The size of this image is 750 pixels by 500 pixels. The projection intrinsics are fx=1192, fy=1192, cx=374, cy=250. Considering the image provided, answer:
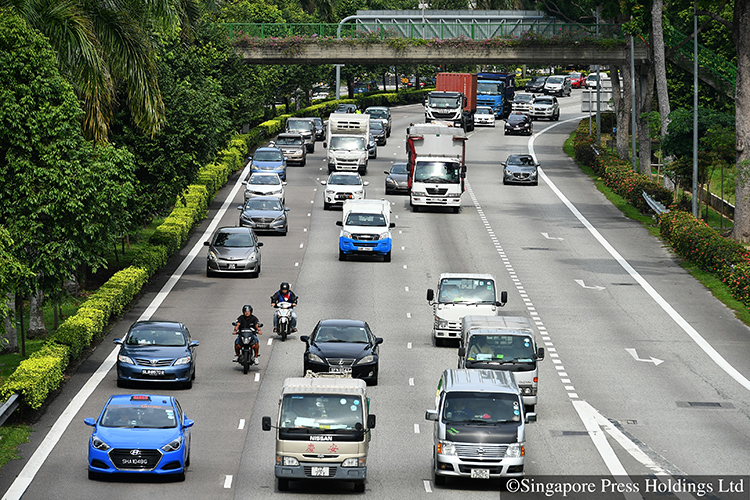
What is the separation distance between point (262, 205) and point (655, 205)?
19788 mm

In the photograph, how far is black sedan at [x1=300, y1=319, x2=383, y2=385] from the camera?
29.4 metres

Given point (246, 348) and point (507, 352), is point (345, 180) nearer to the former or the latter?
point (246, 348)

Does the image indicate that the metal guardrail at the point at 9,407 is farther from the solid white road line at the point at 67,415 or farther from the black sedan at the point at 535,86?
the black sedan at the point at 535,86

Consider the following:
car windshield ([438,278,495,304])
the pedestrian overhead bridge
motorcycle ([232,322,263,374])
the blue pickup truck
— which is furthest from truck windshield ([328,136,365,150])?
motorcycle ([232,322,263,374])

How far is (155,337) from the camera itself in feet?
98.3

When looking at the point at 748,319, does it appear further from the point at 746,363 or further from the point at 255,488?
the point at 255,488

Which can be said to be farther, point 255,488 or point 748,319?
point 748,319

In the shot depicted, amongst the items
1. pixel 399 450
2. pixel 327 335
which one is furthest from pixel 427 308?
pixel 399 450

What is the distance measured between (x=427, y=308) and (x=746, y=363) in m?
Result: 11.0

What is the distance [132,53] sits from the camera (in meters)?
34.5

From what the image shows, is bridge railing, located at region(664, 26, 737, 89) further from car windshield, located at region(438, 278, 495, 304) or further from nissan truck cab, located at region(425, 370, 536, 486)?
nissan truck cab, located at region(425, 370, 536, 486)

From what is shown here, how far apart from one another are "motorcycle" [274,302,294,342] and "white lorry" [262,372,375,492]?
12968 millimetres

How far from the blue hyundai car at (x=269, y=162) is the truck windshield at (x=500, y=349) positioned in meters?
39.1

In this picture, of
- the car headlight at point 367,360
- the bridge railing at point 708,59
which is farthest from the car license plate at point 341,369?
the bridge railing at point 708,59
